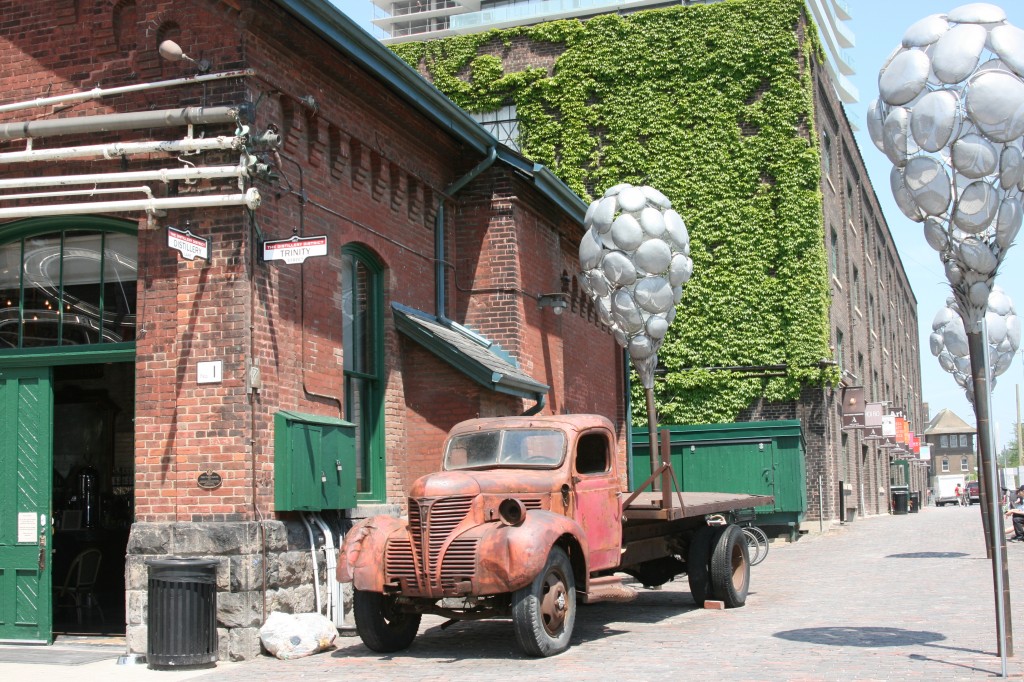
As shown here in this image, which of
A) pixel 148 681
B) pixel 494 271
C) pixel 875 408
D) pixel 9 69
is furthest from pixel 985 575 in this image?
pixel 875 408

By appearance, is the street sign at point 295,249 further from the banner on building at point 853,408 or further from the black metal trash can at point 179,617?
the banner on building at point 853,408

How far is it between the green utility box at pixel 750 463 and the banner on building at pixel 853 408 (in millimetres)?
4800

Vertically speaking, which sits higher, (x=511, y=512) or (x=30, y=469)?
(x=30, y=469)

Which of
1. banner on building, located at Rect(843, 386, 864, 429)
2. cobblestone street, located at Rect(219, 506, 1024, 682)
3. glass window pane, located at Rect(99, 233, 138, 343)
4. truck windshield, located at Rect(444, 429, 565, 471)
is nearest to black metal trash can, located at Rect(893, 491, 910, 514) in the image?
banner on building, located at Rect(843, 386, 864, 429)

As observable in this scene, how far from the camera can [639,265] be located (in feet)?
50.2

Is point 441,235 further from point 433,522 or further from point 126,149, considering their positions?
point 433,522

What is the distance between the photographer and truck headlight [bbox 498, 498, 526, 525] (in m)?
9.82

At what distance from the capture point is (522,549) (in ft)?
30.4

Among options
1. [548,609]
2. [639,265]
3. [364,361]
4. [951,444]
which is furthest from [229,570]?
[951,444]

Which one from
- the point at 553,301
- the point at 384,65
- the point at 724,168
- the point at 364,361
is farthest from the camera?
the point at 724,168

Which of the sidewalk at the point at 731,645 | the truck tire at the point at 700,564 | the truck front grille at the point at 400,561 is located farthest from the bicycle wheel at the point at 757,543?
the truck front grille at the point at 400,561

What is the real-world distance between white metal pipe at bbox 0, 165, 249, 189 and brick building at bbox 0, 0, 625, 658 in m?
0.02

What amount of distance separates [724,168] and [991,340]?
8.89 metres

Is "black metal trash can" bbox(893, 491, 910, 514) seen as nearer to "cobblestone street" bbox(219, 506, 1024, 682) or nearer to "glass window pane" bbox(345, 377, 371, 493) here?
"cobblestone street" bbox(219, 506, 1024, 682)
